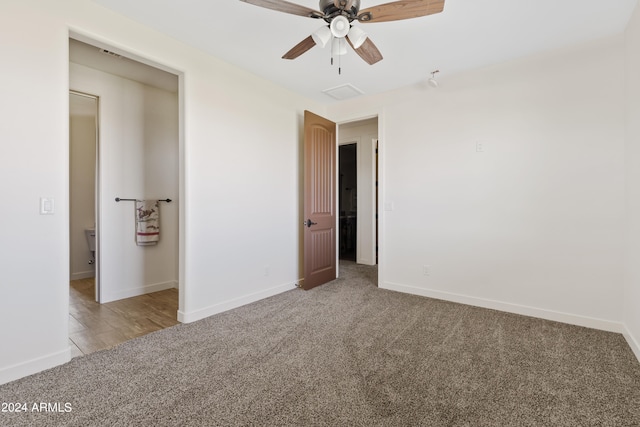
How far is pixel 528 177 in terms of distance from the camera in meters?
2.98

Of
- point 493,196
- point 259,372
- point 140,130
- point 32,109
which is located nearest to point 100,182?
point 140,130

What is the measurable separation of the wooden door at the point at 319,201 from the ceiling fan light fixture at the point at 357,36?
1.87 m

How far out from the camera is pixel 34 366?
6.42ft

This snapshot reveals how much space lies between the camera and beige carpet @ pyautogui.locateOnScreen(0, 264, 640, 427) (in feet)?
5.15

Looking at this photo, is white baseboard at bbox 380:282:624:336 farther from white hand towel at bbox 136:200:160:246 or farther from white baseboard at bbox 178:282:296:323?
white hand towel at bbox 136:200:160:246

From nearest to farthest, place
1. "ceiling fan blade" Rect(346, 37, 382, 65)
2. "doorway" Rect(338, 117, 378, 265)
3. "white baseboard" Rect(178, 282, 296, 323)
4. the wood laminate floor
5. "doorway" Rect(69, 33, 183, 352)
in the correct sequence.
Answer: "ceiling fan blade" Rect(346, 37, 382, 65) → the wood laminate floor → "white baseboard" Rect(178, 282, 296, 323) → "doorway" Rect(69, 33, 183, 352) → "doorway" Rect(338, 117, 378, 265)

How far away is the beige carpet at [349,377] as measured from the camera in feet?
5.15

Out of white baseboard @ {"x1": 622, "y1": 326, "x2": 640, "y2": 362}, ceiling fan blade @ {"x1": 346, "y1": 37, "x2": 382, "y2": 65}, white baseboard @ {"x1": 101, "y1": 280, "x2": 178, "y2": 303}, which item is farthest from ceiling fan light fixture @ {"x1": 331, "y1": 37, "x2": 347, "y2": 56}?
white baseboard @ {"x1": 101, "y1": 280, "x2": 178, "y2": 303}

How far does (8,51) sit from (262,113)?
213cm

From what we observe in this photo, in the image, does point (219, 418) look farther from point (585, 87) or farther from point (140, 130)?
point (585, 87)

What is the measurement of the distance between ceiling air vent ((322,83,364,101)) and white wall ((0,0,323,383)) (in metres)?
0.43

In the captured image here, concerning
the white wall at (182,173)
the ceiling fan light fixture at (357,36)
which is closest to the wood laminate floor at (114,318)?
the white wall at (182,173)

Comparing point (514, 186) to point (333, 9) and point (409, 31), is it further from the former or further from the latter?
point (333, 9)

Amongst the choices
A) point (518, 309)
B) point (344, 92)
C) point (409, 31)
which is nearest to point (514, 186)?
point (518, 309)
